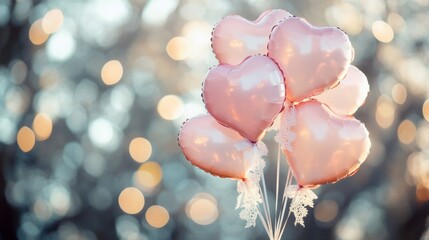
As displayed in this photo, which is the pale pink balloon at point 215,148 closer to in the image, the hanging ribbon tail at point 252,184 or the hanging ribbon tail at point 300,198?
the hanging ribbon tail at point 252,184

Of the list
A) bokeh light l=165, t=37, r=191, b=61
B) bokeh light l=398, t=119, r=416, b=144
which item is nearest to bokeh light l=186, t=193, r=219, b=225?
bokeh light l=165, t=37, r=191, b=61

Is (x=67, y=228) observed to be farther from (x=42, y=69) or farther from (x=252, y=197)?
(x=252, y=197)

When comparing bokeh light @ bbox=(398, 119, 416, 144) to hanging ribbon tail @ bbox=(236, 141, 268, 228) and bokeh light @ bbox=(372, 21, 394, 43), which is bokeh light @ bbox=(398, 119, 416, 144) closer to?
bokeh light @ bbox=(372, 21, 394, 43)

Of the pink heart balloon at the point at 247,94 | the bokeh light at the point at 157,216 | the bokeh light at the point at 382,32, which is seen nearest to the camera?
the pink heart balloon at the point at 247,94

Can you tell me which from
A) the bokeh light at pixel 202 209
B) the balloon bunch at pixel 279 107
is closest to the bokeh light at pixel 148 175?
the bokeh light at pixel 202 209

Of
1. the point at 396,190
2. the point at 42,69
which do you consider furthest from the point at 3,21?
the point at 396,190

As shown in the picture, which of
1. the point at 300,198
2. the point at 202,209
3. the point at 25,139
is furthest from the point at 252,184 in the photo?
the point at 25,139
